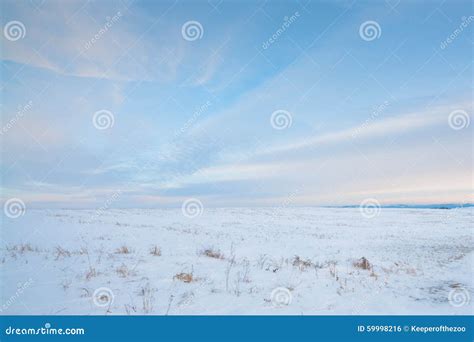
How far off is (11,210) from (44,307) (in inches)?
231

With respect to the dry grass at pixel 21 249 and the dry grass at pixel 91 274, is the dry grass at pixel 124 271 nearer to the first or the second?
the dry grass at pixel 91 274

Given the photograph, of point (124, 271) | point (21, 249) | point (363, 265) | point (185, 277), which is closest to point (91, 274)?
point (124, 271)

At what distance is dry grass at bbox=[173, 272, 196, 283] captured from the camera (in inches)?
275

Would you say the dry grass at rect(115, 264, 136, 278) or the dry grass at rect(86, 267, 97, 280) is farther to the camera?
the dry grass at rect(115, 264, 136, 278)

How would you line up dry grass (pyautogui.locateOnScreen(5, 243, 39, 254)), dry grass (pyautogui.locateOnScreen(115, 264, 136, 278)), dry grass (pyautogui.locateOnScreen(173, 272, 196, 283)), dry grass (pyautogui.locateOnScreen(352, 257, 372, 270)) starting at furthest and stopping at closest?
1. dry grass (pyautogui.locateOnScreen(352, 257, 372, 270))
2. dry grass (pyautogui.locateOnScreen(5, 243, 39, 254))
3. dry grass (pyautogui.locateOnScreen(115, 264, 136, 278))
4. dry grass (pyautogui.locateOnScreen(173, 272, 196, 283))

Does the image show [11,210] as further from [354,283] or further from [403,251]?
[403,251]

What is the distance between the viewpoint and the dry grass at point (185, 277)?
22.9 ft

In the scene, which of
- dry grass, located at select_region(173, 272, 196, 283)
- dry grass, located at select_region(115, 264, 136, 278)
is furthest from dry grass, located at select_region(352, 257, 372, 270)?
dry grass, located at select_region(115, 264, 136, 278)

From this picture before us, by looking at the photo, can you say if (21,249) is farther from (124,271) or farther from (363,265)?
(363,265)

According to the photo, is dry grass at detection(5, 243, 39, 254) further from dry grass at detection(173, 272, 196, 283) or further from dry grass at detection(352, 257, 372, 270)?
dry grass at detection(352, 257, 372, 270)

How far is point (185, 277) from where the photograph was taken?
7.07m

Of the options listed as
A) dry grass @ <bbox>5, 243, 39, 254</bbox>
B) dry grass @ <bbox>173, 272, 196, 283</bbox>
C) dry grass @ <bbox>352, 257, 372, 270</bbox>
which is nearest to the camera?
dry grass @ <bbox>173, 272, 196, 283</bbox>
